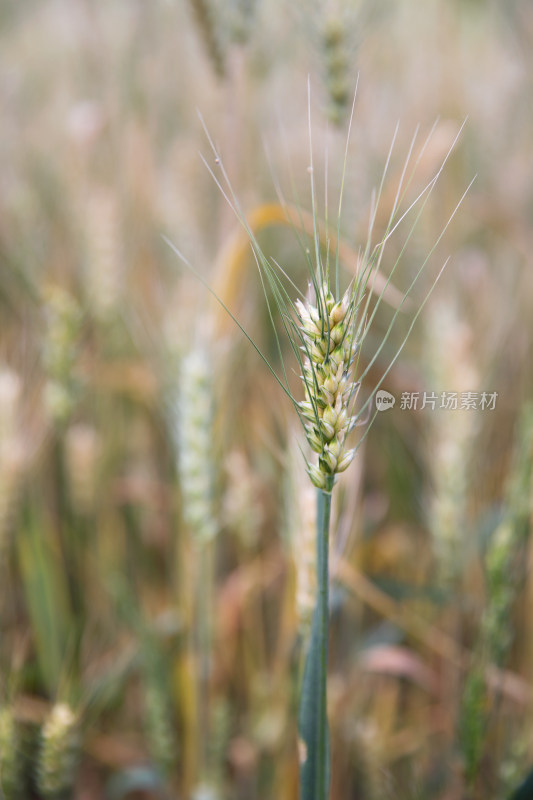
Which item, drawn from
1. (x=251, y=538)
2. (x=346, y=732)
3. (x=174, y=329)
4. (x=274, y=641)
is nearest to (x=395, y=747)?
(x=346, y=732)

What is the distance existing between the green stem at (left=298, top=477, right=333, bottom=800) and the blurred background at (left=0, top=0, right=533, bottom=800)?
10 cm

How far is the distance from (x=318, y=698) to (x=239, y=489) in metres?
0.41

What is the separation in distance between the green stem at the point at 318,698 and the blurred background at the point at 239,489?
0.10 metres

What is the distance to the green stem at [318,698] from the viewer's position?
0.40 metres

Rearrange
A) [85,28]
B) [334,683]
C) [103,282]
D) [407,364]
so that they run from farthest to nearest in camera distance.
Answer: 1. [85,28]
2. [407,364]
3. [103,282]
4. [334,683]

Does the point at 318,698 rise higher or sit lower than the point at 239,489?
lower

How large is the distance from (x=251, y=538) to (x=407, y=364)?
52 centimetres

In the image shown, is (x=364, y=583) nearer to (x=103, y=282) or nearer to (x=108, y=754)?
(x=108, y=754)

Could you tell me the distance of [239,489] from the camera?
84 cm

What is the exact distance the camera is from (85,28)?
1493 mm

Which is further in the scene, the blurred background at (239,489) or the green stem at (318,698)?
the blurred background at (239,489)

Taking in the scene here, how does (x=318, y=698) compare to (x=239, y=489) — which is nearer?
(x=318, y=698)

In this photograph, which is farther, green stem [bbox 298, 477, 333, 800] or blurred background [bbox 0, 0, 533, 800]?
blurred background [bbox 0, 0, 533, 800]

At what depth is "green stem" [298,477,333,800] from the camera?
15.8 inches
